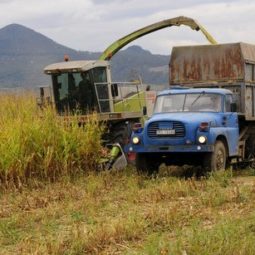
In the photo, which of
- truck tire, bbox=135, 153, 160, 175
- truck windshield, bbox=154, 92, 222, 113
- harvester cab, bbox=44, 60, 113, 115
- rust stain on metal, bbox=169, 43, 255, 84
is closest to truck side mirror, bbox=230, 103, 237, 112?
truck windshield, bbox=154, 92, 222, 113

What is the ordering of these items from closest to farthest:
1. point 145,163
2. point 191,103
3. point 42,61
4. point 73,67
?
1. point 145,163
2. point 191,103
3. point 73,67
4. point 42,61

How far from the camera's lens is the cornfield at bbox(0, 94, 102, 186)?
1209 cm

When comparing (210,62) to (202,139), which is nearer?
(202,139)

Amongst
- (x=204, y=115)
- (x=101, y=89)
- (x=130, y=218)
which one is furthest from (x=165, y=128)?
(x=130, y=218)

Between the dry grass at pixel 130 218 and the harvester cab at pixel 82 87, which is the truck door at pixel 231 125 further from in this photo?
the harvester cab at pixel 82 87

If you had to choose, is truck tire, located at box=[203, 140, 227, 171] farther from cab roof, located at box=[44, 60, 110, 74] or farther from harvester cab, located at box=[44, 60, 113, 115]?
cab roof, located at box=[44, 60, 110, 74]

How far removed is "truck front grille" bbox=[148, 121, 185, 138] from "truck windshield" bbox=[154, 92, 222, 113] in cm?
100

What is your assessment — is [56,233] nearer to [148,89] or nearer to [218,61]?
[218,61]

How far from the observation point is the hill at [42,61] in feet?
354

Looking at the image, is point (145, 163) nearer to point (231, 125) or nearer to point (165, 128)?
point (165, 128)

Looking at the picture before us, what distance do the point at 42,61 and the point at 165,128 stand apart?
12298 centimetres

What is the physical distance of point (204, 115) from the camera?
14023mm

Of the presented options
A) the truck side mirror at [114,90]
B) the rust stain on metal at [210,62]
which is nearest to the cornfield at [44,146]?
the truck side mirror at [114,90]

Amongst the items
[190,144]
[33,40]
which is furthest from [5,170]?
[33,40]
